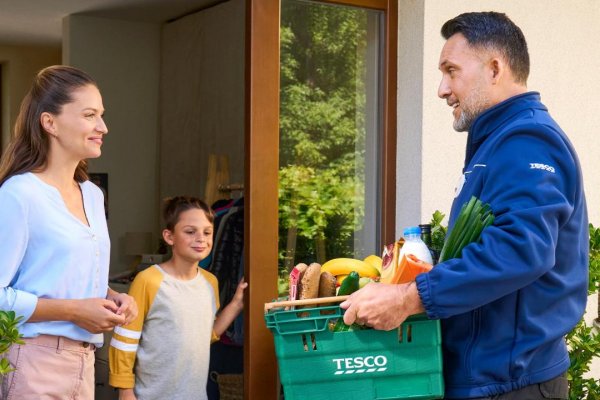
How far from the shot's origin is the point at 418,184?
450 cm

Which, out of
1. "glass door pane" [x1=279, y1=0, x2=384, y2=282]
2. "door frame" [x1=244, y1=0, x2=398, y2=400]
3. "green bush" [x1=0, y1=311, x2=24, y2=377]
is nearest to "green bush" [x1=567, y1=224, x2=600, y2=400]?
"glass door pane" [x1=279, y1=0, x2=384, y2=282]

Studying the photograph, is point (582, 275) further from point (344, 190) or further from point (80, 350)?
point (344, 190)

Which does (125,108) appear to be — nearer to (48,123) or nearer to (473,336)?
(48,123)

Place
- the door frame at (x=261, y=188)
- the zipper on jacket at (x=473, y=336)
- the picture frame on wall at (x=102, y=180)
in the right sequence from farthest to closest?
1. the picture frame on wall at (x=102, y=180)
2. the door frame at (x=261, y=188)
3. the zipper on jacket at (x=473, y=336)

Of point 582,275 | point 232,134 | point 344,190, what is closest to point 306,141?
point 344,190

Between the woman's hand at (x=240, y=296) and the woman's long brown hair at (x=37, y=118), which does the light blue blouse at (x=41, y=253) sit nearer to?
the woman's long brown hair at (x=37, y=118)

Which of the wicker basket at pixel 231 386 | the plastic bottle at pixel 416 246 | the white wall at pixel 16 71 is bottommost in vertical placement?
the wicker basket at pixel 231 386

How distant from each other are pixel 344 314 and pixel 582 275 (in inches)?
26.7

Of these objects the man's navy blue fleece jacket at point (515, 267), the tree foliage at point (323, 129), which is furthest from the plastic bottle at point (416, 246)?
the tree foliage at point (323, 129)

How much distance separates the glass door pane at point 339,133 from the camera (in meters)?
4.51

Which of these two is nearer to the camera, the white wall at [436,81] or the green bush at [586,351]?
the green bush at [586,351]

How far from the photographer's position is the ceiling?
7895mm

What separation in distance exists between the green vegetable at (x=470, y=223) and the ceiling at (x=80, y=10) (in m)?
5.74

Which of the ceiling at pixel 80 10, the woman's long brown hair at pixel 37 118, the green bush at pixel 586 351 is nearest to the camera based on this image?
the woman's long brown hair at pixel 37 118
